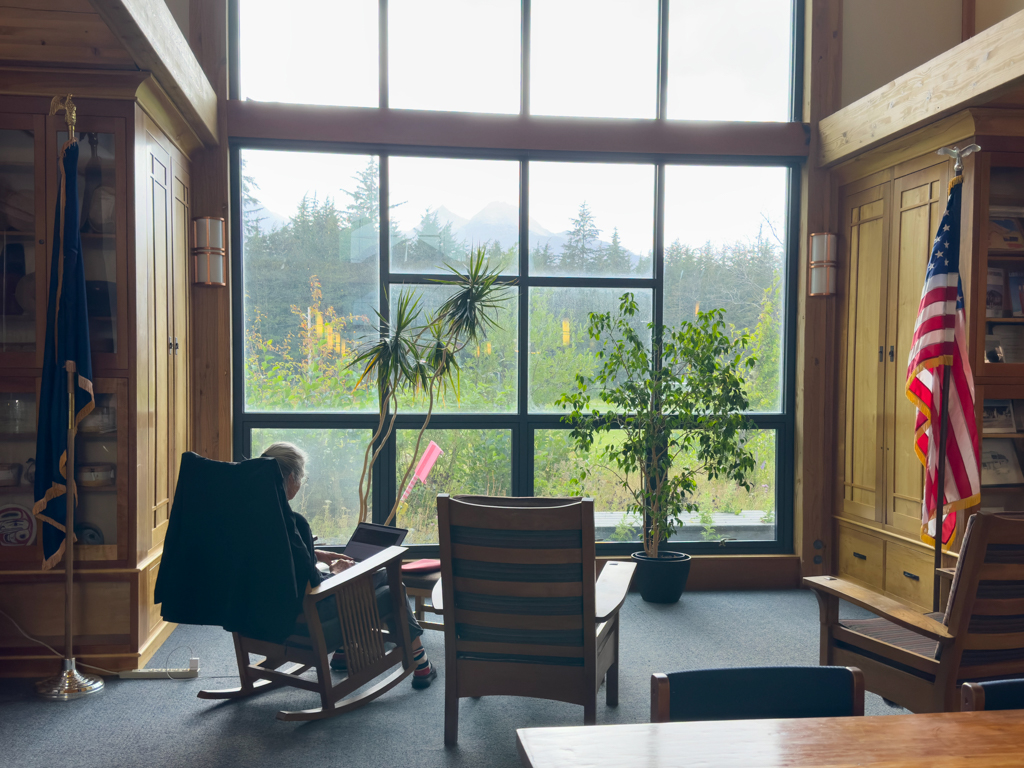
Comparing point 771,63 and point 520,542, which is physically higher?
point 771,63

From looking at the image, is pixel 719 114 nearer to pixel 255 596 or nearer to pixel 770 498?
pixel 770 498

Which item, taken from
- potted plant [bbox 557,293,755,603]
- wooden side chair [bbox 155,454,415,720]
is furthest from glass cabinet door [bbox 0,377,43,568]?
potted plant [bbox 557,293,755,603]

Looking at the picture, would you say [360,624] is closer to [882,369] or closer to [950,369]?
[950,369]

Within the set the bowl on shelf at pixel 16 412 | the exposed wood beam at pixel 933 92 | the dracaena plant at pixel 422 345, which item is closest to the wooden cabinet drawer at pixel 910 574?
the exposed wood beam at pixel 933 92

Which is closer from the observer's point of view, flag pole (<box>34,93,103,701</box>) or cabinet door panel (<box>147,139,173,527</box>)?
flag pole (<box>34,93,103,701</box>)

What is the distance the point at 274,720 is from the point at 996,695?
8.24 ft

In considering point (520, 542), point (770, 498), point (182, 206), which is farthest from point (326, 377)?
point (770, 498)

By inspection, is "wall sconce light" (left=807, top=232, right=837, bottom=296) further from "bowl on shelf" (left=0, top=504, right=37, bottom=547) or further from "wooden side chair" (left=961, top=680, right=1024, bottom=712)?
"bowl on shelf" (left=0, top=504, right=37, bottom=547)

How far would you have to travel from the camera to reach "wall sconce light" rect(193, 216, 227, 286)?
462cm

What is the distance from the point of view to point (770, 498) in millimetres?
5277

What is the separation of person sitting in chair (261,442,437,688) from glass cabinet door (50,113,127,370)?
980 millimetres

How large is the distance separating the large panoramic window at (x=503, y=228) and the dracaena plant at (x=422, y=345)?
0.06m

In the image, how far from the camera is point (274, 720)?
9.80ft

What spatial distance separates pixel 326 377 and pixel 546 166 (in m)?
2.02
